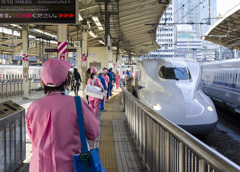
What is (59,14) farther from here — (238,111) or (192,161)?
(238,111)

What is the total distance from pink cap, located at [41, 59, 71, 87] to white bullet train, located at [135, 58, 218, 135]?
5.61m

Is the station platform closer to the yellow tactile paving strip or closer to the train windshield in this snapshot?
the yellow tactile paving strip

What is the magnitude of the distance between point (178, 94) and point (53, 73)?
6299 millimetres

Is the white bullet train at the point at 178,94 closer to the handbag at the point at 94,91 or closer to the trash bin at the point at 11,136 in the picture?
the handbag at the point at 94,91

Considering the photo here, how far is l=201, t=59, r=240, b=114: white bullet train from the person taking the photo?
12789 millimetres

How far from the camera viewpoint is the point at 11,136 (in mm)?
4227

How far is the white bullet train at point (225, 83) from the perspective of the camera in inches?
504

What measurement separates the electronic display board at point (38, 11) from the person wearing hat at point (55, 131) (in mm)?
6127

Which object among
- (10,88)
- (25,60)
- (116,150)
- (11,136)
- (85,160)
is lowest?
(116,150)

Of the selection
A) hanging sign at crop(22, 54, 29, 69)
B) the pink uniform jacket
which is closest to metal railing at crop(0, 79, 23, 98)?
hanging sign at crop(22, 54, 29, 69)

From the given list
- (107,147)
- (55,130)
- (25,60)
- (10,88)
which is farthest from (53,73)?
(10,88)

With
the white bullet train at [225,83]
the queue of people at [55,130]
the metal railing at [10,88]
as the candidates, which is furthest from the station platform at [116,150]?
the metal railing at [10,88]

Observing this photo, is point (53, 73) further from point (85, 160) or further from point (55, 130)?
point (85, 160)

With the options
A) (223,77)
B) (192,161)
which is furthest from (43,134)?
(223,77)
